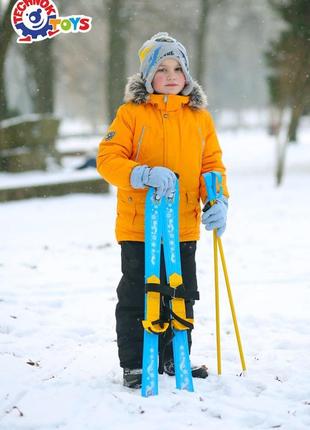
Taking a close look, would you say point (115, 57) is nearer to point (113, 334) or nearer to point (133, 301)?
point (113, 334)

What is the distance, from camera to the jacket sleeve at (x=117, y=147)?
3188 mm

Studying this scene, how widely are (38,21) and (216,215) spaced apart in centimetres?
351

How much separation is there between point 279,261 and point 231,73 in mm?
54319

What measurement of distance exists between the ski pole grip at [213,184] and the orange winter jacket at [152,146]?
3.8 inches

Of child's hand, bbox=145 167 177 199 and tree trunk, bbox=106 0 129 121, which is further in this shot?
tree trunk, bbox=106 0 129 121

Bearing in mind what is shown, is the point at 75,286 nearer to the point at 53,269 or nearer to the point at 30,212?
the point at 53,269

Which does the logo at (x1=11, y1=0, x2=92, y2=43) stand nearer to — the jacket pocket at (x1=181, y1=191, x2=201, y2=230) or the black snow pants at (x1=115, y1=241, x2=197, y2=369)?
the jacket pocket at (x1=181, y1=191, x2=201, y2=230)

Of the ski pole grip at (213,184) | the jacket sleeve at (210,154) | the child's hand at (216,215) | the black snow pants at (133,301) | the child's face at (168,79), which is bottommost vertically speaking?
the black snow pants at (133,301)

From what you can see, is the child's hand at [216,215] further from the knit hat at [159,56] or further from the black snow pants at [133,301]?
the knit hat at [159,56]

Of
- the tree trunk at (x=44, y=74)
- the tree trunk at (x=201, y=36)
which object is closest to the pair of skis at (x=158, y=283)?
the tree trunk at (x=44, y=74)

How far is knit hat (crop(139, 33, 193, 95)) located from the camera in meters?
3.29

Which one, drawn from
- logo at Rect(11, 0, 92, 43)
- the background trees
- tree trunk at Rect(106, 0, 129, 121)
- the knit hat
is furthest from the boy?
tree trunk at Rect(106, 0, 129, 121)

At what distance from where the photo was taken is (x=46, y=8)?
5637 mm

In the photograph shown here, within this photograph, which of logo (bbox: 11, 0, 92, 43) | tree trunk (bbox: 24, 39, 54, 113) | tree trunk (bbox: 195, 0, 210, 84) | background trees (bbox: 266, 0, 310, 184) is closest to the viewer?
logo (bbox: 11, 0, 92, 43)
